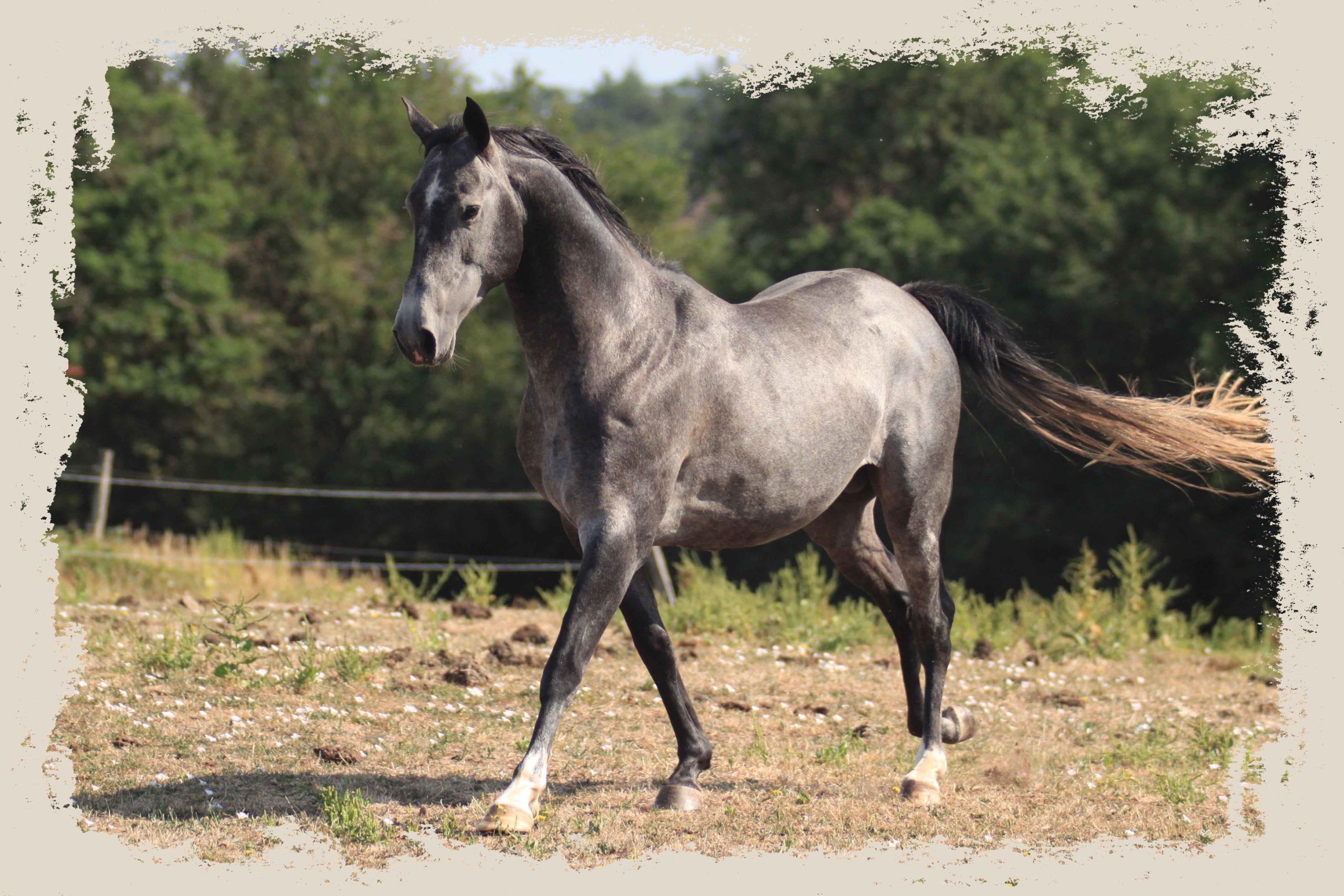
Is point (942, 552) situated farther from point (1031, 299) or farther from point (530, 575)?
point (530, 575)

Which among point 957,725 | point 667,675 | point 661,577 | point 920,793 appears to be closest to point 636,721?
point 667,675

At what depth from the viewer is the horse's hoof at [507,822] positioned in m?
4.07

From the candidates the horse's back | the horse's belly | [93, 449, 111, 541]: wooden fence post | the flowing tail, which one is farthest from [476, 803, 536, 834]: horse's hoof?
[93, 449, 111, 541]: wooden fence post

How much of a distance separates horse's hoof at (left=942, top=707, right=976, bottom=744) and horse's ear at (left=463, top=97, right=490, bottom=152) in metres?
3.13

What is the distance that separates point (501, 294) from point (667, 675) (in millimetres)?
26743

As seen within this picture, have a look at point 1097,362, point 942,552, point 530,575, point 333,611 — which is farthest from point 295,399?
point 333,611

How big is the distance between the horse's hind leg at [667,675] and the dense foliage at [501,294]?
1467 centimetres

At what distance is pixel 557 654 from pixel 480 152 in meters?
1.64

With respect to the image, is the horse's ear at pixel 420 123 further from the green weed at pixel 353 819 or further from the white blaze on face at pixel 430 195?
the green weed at pixel 353 819

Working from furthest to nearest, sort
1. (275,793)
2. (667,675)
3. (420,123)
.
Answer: (667,675) < (275,793) < (420,123)

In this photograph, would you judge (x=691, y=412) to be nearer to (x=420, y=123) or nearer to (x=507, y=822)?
(x=420, y=123)

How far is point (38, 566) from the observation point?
186 inches

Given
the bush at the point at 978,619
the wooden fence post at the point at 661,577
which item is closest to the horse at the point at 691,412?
the bush at the point at 978,619

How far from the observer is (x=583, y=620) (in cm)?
423
